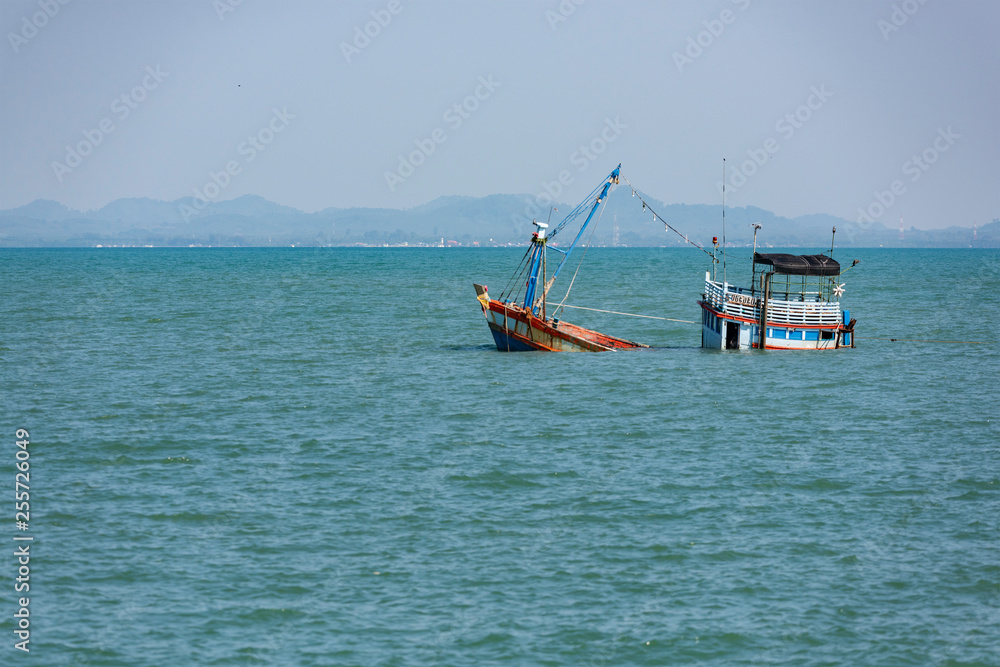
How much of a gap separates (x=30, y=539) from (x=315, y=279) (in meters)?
130

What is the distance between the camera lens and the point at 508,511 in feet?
82.0

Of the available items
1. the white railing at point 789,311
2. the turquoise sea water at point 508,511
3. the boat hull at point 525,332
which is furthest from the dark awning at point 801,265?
the boat hull at point 525,332

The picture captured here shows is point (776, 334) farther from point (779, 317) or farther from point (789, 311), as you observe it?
point (789, 311)

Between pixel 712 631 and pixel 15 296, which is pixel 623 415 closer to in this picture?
pixel 712 631

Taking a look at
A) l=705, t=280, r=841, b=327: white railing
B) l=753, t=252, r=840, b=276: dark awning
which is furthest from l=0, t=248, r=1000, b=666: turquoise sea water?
l=753, t=252, r=840, b=276: dark awning

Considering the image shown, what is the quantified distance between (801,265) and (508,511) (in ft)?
104

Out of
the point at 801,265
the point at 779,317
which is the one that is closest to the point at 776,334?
the point at 779,317

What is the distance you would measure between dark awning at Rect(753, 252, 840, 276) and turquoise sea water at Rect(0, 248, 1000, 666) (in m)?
4.57

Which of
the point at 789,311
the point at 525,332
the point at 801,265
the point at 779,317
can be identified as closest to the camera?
the point at 801,265

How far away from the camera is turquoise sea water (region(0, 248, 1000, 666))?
18469mm

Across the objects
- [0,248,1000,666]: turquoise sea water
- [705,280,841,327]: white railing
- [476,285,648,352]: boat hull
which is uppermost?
[705,280,841,327]: white railing

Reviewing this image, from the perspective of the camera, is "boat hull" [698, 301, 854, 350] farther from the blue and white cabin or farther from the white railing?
the white railing

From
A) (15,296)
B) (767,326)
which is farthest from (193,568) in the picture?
(15,296)

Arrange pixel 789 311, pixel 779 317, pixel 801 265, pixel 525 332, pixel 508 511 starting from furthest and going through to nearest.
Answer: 1. pixel 525 332
2. pixel 789 311
3. pixel 779 317
4. pixel 801 265
5. pixel 508 511
